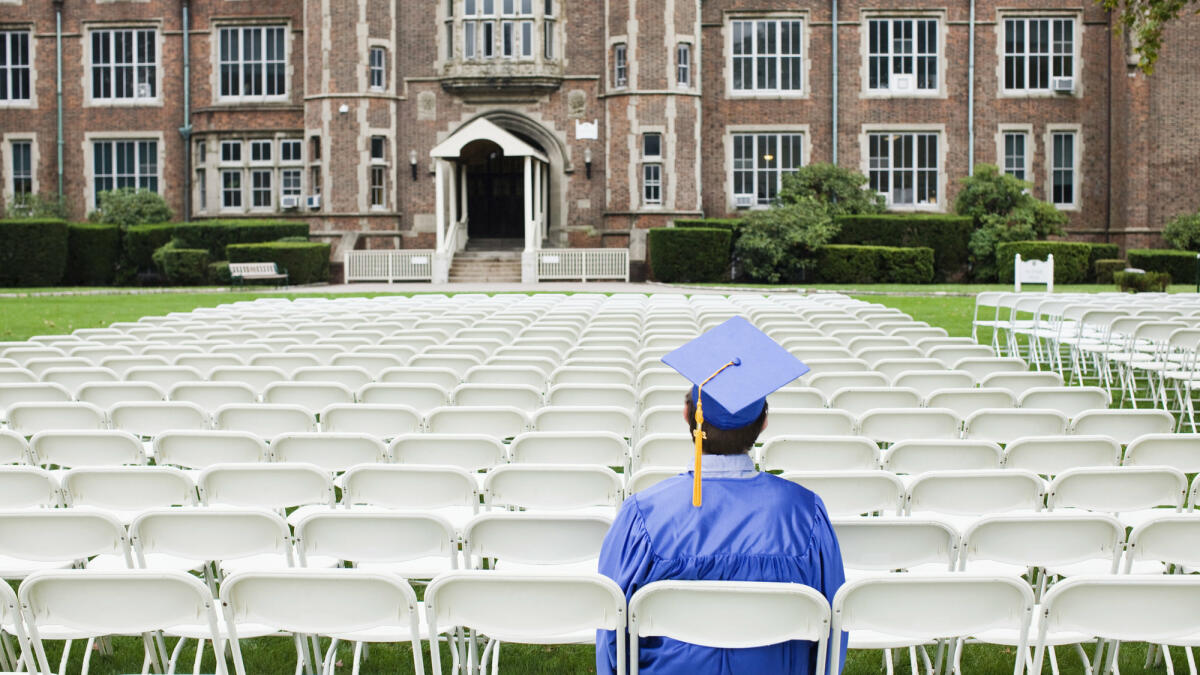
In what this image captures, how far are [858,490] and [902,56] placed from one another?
115 feet

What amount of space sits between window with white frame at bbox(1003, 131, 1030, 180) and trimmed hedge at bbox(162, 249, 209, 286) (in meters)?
24.8

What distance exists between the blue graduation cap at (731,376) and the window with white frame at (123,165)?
39.3 metres

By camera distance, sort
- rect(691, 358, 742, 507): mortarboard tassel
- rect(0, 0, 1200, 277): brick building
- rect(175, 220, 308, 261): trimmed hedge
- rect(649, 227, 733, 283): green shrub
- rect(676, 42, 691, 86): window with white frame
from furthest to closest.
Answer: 1. rect(0, 0, 1200, 277): brick building
2. rect(676, 42, 691, 86): window with white frame
3. rect(175, 220, 308, 261): trimmed hedge
4. rect(649, 227, 733, 283): green shrub
5. rect(691, 358, 742, 507): mortarboard tassel

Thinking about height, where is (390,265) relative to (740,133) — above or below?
below

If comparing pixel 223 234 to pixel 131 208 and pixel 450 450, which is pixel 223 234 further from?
pixel 450 450

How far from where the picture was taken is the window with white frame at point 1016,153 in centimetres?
3734

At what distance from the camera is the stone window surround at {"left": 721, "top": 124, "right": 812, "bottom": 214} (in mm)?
37250

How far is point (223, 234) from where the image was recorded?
115 feet

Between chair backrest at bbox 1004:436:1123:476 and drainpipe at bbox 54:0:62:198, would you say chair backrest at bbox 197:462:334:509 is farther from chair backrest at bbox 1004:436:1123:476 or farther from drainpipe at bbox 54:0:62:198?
drainpipe at bbox 54:0:62:198

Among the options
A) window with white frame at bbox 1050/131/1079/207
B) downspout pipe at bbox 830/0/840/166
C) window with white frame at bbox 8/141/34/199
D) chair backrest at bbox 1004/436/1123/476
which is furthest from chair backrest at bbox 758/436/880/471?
window with white frame at bbox 8/141/34/199

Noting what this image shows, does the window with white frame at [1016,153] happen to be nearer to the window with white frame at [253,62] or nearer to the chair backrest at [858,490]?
the window with white frame at [253,62]

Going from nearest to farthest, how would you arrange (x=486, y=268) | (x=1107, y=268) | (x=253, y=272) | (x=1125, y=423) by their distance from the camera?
(x=1125, y=423) → (x=253, y=272) → (x=1107, y=268) → (x=486, y=268)

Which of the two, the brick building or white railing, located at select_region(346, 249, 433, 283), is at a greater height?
the brick building

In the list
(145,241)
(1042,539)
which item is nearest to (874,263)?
(145,241)
